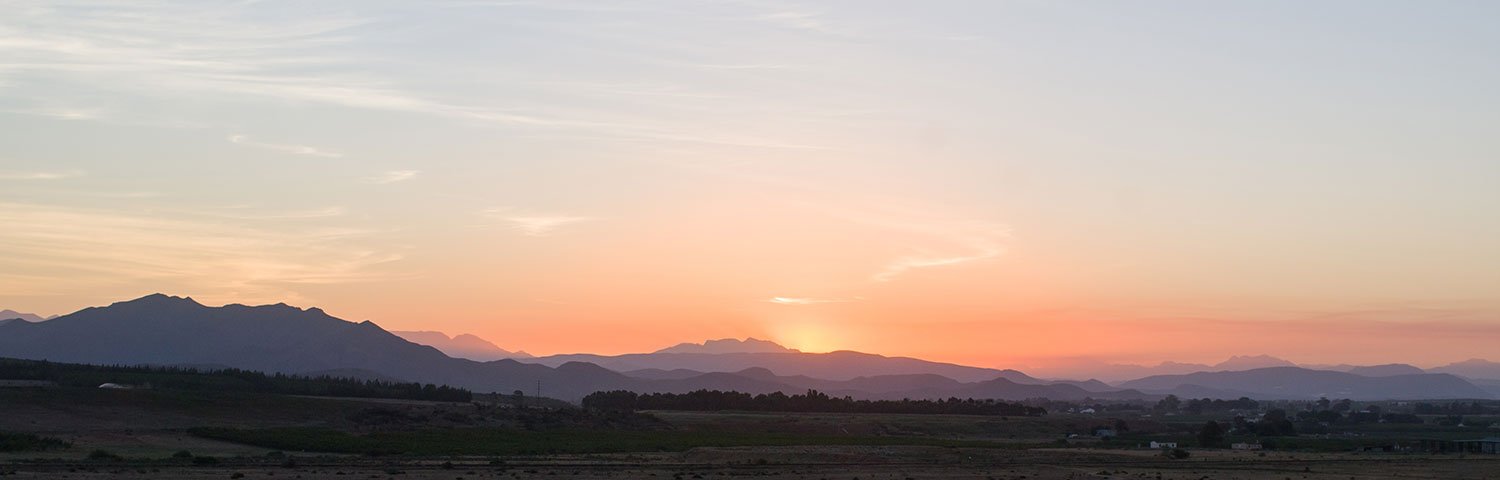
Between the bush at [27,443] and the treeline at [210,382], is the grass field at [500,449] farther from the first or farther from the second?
the treeline at [210,382]

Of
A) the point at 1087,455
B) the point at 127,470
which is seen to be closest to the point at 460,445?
the point at 127,470

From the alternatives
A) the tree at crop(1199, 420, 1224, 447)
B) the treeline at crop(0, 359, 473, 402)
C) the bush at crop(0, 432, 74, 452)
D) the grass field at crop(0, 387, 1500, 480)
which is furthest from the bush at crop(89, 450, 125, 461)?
the tree at crop(1199, 420, 1224, 447)

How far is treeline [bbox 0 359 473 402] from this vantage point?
103m

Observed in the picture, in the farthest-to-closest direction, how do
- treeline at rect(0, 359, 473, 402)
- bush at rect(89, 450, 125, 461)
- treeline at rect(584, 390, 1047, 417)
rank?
treeline at rect(584, 390, 1047, 417) → treeline at rect(0, 359, 473, 402) → bush at rect(89, 450, 125, 461)

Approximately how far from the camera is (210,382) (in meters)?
111

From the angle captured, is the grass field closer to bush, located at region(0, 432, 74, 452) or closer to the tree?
bush, located at region(0, 432, 74, 452)

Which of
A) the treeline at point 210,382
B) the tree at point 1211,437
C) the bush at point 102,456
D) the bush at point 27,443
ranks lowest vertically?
the bush at point 102,456

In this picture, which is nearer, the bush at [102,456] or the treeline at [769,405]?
the bush at [102,456]

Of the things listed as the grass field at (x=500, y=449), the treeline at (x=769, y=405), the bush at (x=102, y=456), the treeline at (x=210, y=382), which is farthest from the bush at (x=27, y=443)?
the treeline at (x=769, y=405)

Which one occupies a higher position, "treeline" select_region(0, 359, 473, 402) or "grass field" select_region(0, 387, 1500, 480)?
"treeline" select_region(0, 359, 473, 402)

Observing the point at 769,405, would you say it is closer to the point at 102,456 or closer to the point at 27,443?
the point at 27,443

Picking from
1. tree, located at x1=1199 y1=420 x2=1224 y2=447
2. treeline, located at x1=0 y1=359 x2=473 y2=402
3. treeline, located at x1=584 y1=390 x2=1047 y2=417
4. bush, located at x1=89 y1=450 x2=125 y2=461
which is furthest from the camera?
treeline, located at x1=584 y1=390 x2=1047 y2=417

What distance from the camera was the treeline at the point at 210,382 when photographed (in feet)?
338

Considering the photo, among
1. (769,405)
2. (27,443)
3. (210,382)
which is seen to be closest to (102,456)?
(27,443)
